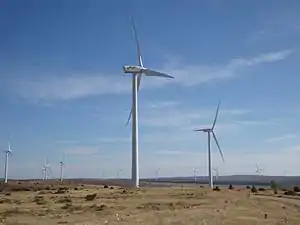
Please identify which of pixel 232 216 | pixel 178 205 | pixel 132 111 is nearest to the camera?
pixel 232 216

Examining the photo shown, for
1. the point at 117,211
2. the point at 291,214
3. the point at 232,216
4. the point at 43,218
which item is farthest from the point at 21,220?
the point at 291,214

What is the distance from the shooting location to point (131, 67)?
81.1m

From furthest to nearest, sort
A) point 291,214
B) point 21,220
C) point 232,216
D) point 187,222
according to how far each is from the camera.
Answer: point 291,214, point 232,216, point 21,220, point 187,222

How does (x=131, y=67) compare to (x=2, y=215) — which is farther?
(x=131, y=67)

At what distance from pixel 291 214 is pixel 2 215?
2278 cm

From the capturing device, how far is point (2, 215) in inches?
1460

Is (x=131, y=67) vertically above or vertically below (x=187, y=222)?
above

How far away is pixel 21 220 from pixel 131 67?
5012 centimetres

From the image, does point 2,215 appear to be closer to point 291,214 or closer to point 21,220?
point 21,220

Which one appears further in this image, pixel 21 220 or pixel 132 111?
pixel 132 111

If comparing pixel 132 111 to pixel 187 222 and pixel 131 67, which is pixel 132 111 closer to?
pixel 131 67

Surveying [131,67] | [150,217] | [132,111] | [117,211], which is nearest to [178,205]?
[117,211]

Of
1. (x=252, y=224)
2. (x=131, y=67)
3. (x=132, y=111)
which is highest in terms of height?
(x=131, y=67)

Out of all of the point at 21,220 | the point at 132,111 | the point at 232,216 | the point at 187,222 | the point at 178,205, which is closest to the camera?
the point at 187,222
